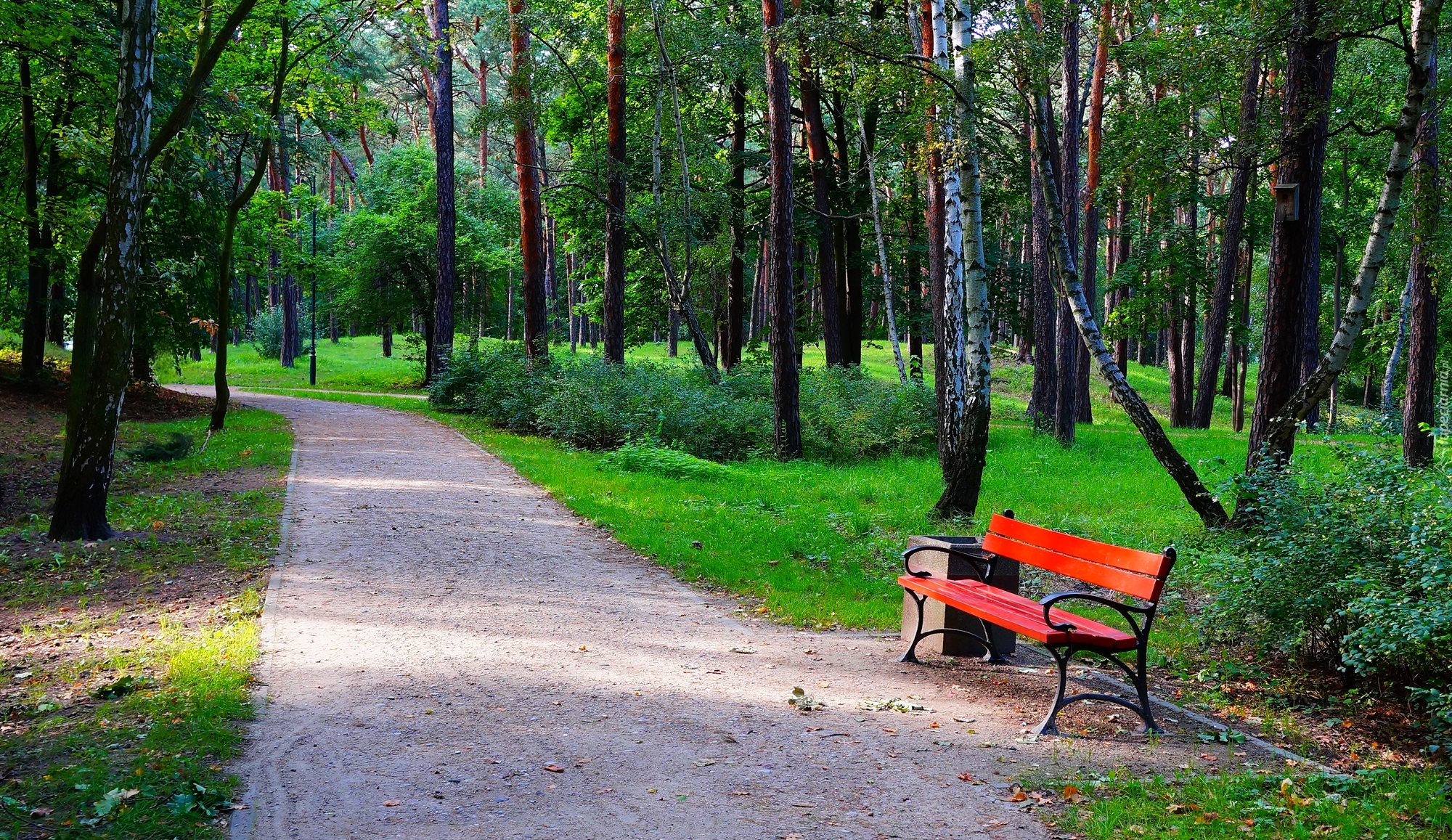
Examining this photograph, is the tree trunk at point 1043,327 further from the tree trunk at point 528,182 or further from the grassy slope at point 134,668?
the grassy slope at point 134,668

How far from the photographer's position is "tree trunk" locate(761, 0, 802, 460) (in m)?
15.9

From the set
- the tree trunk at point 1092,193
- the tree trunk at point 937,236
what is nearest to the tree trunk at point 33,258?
the tree trunk at point 937,236

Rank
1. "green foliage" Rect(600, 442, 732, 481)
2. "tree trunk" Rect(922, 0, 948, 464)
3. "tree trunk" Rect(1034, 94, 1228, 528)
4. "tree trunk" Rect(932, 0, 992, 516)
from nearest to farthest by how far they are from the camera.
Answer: "tree trunk" Rect(1034, 94, 1228, 528) < "tree trunk" Rect(932, 0, 992, 516) < "tree trunk" Rect(922, 0, 948, 464) < "green foliage" Rect(600, 442, 732, 481)

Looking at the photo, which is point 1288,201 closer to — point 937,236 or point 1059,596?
point 1059,596

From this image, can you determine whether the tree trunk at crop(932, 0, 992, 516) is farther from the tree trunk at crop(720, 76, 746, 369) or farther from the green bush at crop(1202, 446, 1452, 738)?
the tree trunk at crop(720, 76, 746, 369)

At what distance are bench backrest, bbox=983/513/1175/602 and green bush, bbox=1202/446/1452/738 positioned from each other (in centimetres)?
61

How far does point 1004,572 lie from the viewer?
22.1 ft

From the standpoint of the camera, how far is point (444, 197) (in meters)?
25.4

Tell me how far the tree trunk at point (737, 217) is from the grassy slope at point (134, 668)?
16286 mm

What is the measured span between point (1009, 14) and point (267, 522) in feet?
38.8

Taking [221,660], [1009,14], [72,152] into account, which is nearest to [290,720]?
[221,660]

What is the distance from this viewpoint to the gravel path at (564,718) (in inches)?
159

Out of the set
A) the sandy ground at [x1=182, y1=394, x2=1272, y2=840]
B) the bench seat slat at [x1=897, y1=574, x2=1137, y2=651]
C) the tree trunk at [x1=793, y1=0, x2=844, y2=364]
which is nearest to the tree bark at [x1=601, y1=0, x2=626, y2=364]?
the tree trunk at [x1=793, y1=0, x2=844, y2=364]

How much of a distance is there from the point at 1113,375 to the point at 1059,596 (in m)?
5.69
